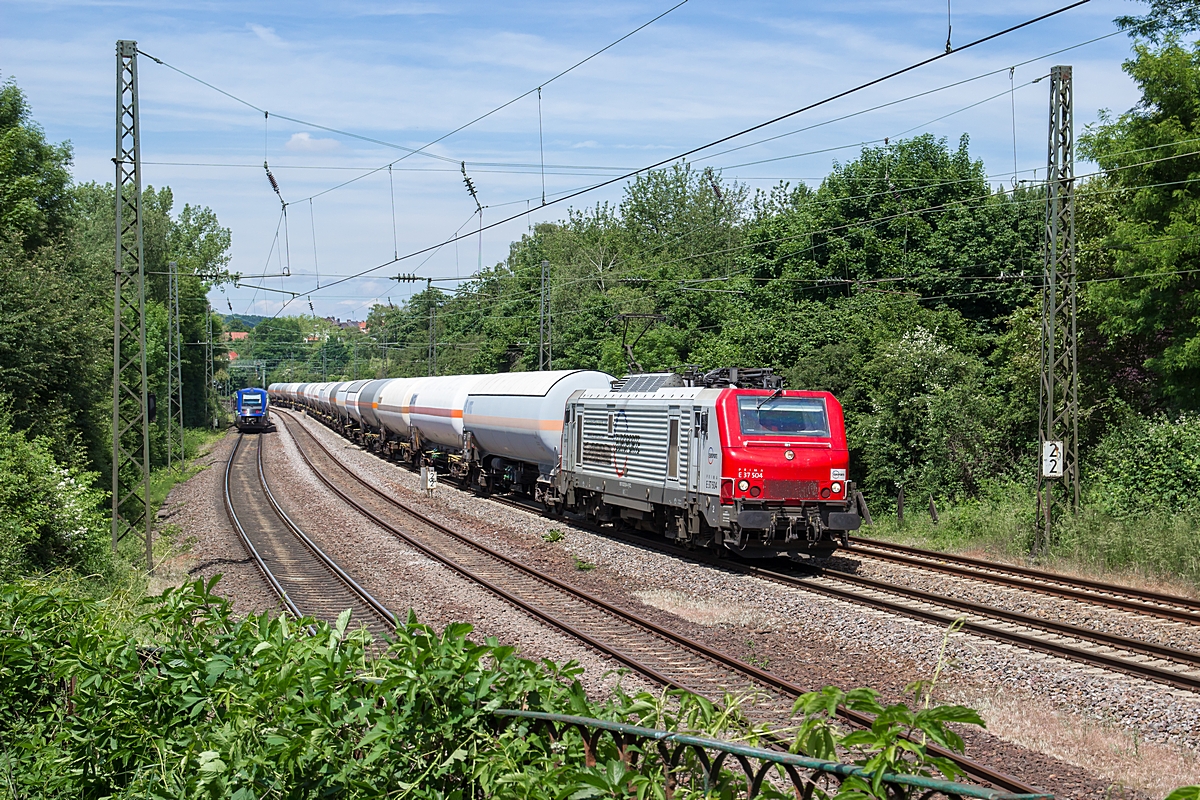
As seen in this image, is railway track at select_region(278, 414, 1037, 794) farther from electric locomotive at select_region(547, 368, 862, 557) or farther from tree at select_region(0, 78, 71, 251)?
tree at select_region(0, 78, 71, 251)

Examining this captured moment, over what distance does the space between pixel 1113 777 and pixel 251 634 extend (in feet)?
22.0

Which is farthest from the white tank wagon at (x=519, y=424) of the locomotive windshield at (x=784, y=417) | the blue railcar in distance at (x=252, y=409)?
the blue railcar in distance at (x=252, y=409)

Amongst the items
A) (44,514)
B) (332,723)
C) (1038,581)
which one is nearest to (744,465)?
(1038,581)

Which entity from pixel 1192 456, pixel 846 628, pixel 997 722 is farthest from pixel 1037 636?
pixel 1192 456

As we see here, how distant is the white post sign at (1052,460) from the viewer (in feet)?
58.7

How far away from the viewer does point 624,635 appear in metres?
13.1

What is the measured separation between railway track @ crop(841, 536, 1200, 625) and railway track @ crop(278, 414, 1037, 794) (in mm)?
6292

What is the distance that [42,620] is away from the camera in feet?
20.4

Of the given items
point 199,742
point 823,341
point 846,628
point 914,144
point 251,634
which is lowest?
point 846,628

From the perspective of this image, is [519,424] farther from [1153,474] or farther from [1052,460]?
[1153,474]

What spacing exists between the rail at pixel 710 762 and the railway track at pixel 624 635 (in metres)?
0.76

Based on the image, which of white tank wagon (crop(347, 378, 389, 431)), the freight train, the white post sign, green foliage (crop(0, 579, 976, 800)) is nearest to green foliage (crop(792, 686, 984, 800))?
green foliage (crop(0, 579, 976, 800))

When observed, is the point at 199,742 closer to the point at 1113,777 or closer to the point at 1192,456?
the point at 1113,777

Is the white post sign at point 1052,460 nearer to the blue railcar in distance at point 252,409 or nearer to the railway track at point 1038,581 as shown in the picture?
the railway track at point 1038,581
